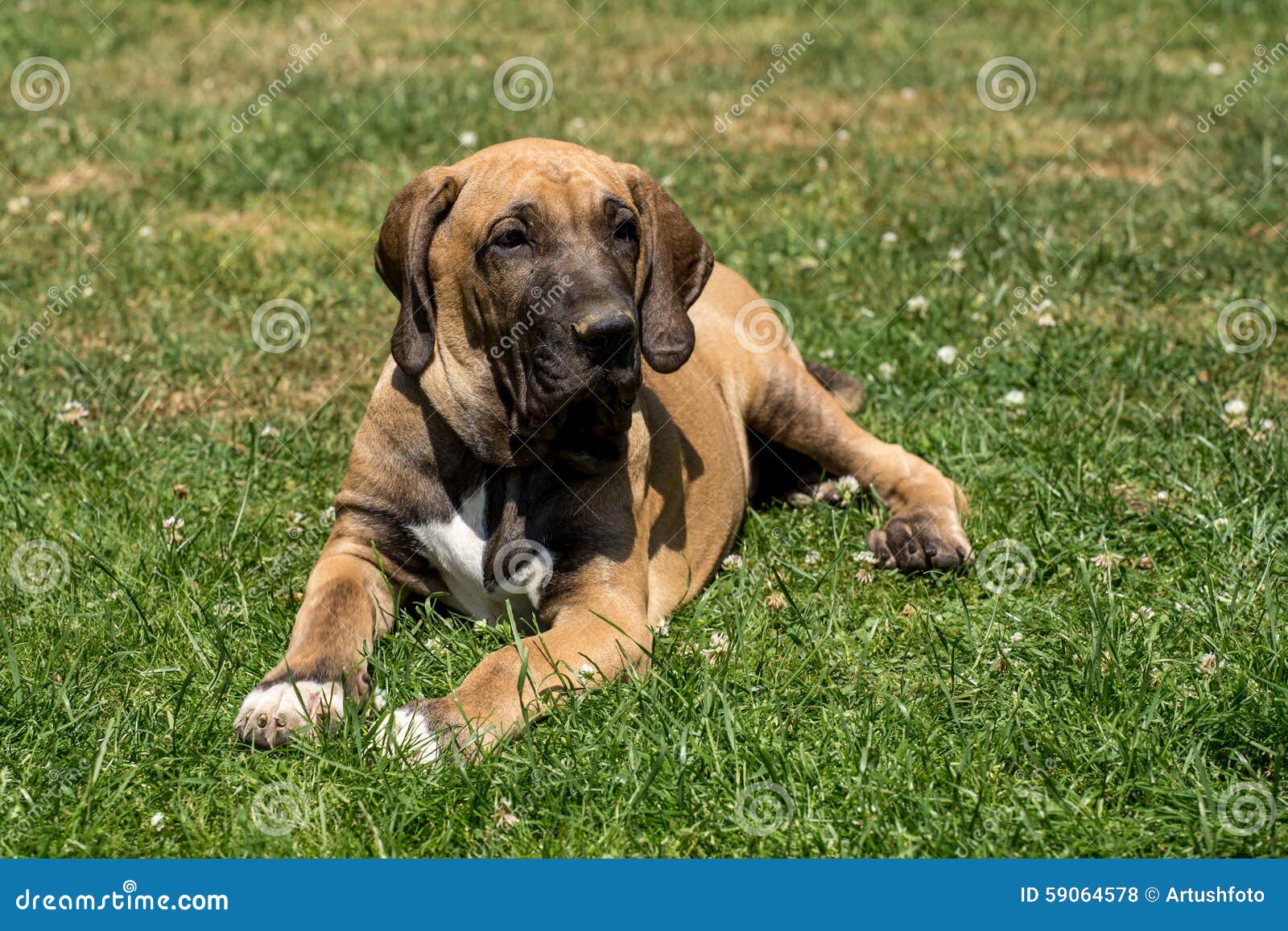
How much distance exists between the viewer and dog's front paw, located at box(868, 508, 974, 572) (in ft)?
13.8

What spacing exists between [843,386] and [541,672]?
237cm

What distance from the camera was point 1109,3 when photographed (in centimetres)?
1153

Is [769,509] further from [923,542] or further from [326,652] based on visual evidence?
[326,652]

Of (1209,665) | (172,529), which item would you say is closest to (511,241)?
(172,529)

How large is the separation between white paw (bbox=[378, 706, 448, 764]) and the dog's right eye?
3.92ft

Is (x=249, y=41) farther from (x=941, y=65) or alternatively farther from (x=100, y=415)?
(x=100, y=415)

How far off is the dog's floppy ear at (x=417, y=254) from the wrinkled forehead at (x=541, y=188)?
66 millimetres

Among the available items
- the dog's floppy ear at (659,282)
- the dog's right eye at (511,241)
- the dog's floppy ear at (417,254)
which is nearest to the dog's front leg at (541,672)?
the dog's floppy ear at (659,282)

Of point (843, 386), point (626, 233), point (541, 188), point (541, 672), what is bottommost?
point (843, 386)

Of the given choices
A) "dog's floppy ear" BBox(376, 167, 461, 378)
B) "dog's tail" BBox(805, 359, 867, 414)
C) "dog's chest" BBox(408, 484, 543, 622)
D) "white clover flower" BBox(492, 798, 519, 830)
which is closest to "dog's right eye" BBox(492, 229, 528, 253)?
"dog's floppy ear" BBox(376, 167, 461, 378)

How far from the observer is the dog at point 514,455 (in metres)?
3.29

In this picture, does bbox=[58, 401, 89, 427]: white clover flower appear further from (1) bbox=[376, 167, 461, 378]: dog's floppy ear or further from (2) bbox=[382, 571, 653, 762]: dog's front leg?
(2) bbox=[382, 571, 653, 762]: dog's front leg

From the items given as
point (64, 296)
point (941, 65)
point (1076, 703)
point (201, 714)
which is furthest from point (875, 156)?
point (201, 714)

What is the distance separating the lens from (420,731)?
315 cm
